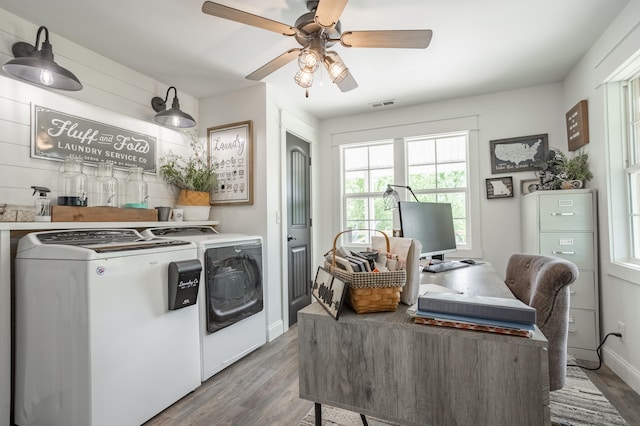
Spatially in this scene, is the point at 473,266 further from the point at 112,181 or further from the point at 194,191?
the point at 112,181

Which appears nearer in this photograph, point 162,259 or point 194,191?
point 162,259

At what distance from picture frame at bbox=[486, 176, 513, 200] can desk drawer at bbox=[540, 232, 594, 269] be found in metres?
0.74

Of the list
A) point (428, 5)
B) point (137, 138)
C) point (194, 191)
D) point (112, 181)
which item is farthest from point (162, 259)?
point (428, 5)

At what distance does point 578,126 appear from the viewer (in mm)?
2674

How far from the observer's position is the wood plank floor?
1.79m

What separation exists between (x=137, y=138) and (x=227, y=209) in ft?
3.35

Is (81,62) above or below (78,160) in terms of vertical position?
above

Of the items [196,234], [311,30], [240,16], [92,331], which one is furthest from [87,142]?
[311,30]

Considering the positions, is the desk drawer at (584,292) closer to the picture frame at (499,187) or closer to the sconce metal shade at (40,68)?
the picture frame at (499,187)

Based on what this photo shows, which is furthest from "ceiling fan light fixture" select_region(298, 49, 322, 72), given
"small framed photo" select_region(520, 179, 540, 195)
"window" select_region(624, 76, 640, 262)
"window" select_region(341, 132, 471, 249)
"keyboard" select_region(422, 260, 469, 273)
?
"small framed photo" select_region(520, 179, 540, 195)

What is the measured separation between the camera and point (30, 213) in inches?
71.8

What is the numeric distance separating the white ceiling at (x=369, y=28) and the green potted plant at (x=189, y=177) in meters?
0.73

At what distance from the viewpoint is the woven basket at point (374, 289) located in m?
1.05

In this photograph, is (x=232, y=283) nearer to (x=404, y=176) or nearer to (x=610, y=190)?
(x=404, y=176)
